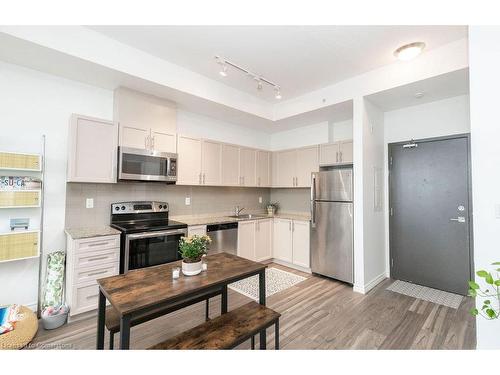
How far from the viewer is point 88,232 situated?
2.54m

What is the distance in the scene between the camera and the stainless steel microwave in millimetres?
2791

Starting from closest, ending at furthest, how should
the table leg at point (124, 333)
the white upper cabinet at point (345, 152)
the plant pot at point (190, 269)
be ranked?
the table leg at point (124, 333) → the plant pot at point (190, 269) → the white upper cabinet at point (345, 152)

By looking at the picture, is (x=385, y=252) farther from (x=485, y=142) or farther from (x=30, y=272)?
(x=30, y=272)

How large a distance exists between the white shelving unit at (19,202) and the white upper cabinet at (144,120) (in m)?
0.87

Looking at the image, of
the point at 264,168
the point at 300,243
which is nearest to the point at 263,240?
the point at 300,243

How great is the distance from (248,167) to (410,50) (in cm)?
274

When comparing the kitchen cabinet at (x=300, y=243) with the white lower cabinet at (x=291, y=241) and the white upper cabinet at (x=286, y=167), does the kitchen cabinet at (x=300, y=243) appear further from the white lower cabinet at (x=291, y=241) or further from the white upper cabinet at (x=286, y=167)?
the white upper cabinet at (x=286, y=167)

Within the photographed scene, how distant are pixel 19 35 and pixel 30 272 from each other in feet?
7.55

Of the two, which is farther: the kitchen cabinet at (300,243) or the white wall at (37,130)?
the kitchen cabinet at (300,243)

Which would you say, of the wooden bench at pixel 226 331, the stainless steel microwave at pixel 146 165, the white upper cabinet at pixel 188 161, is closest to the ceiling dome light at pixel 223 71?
the white upper cabinet at pixel 188 161

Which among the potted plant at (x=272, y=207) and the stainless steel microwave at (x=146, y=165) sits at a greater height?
the stainless steel microwave at (x=146, y=165)

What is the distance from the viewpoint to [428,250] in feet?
10.8

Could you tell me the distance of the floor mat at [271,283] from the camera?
3.08 meters
